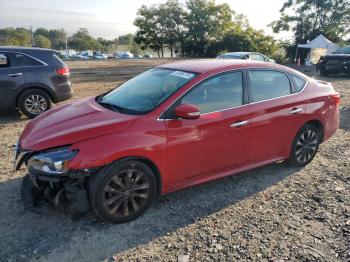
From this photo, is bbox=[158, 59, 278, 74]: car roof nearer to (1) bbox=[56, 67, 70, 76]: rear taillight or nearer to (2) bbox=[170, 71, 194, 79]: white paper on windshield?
(2) bbox=[170, 71, 194, 79]: white paper on windshield

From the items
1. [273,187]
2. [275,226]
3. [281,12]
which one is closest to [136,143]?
[275,226]

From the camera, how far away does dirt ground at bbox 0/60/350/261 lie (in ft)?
10.4

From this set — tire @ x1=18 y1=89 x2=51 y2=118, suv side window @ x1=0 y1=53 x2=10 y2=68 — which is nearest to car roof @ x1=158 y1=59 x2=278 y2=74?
tire @ x1=18 y1=89 x2=51 y2=118

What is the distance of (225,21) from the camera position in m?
49.1

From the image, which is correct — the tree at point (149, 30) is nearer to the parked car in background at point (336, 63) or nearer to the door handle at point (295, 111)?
the parked car in background at point (336, 63)

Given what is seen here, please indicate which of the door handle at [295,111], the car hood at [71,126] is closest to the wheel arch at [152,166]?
the car hood at [71,126]

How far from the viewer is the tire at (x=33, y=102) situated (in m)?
7.53

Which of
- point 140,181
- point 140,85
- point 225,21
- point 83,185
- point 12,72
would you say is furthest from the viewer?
point 225,21

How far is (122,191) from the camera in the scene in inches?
136

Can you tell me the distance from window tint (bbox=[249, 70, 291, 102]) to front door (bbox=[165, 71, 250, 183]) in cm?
21

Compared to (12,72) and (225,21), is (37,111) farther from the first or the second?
(225,21)

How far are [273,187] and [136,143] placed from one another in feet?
7.02

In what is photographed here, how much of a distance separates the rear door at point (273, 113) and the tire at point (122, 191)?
159cm

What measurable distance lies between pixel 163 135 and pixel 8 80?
5.20 metres
